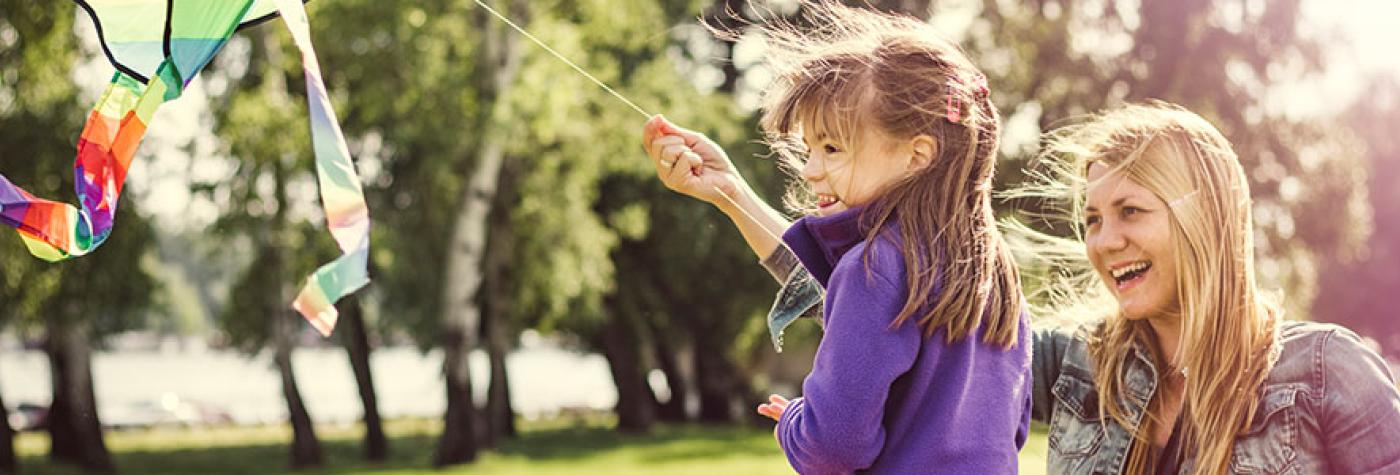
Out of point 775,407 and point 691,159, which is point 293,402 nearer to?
point 691,159

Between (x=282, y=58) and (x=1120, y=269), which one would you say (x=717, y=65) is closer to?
(x=282, y=58)

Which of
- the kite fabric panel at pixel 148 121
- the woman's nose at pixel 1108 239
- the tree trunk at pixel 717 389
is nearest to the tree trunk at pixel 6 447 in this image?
the tree trunk at pixel 717 389

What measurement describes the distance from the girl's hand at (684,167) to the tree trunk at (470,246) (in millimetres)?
13987

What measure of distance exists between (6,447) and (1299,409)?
20.7 meters

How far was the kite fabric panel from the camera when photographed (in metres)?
2.90

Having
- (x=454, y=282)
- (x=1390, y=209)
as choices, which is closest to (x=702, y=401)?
(x=454, y=282)

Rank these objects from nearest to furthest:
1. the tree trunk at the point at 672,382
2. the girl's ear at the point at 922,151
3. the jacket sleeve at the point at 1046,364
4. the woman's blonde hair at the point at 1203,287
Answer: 1. the girl's ear at the point at 922,151
2. the woman's blonde hair at the point at 1203,287
3. the jacket sleeve at the point at 1046,364
4. the tree trunk at the point at 672,382

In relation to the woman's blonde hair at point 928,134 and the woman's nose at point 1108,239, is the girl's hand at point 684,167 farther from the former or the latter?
the woman's nose at point 1108,239

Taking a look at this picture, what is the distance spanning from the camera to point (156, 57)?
3.06m

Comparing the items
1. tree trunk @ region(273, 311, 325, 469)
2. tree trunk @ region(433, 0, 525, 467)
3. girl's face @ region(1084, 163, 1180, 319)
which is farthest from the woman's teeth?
tree trunk @ region(273, 311, 325, 469)

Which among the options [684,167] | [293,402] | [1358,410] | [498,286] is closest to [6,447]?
[293,402]

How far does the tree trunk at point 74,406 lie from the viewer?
2161 cm

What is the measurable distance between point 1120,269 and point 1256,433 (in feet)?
1.30

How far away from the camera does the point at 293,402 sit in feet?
66.5
